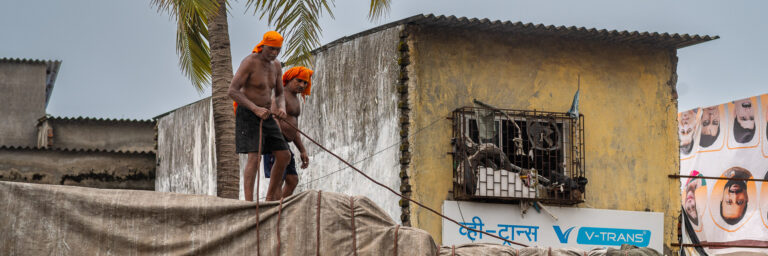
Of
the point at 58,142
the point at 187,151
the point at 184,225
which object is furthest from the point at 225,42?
the point at 58,142

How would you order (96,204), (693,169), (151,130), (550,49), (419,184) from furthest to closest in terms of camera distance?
(151,130) < (693,169) < (550,49) < (419,184) < (96,204)

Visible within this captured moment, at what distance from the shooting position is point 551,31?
13.8 m

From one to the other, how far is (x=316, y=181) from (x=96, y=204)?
8135 millimetres

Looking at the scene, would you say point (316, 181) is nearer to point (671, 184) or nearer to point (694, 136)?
point (671, 184)

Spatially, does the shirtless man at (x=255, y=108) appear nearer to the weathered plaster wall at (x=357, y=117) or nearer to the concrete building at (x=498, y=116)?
the concrete building at (x=498, y=116)

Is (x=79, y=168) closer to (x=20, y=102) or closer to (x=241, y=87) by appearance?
(x=20, y=102)

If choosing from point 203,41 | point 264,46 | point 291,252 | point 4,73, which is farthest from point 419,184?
point 4,73

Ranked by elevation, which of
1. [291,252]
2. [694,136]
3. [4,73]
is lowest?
[291,252]

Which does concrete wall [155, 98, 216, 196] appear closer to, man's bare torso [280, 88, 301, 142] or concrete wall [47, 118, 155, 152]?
concrete wall [47, 118, 155, 152]

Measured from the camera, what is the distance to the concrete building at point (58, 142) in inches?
832

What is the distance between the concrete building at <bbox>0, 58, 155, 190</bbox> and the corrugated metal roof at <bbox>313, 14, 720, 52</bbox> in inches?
339

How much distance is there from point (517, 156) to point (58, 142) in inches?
548

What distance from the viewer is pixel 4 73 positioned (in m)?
25.8

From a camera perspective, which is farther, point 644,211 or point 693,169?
point 693,169
